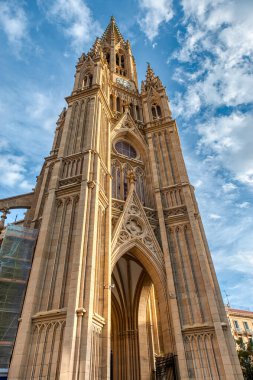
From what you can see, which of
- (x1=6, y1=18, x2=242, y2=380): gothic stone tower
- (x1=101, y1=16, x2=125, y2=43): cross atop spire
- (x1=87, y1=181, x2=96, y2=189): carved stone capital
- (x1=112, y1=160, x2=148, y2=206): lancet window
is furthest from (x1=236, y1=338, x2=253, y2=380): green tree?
(x1=101, y1=16, x2=125, y2=43): cross atop spire

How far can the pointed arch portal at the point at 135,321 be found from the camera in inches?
586

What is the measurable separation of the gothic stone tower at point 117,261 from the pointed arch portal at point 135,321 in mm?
61

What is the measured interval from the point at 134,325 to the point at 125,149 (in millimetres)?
11542

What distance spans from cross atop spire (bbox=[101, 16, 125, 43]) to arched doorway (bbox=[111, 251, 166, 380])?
2974 centimetres

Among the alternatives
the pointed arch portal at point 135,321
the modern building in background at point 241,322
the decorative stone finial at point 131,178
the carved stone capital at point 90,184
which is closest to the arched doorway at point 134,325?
the pointed arch portal at point 135,321

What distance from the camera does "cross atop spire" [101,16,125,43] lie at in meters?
36.2

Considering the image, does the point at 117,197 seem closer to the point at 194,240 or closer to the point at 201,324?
the point at 194,240

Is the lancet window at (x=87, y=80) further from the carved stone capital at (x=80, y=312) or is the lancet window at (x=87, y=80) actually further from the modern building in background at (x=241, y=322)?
the modern building in background at (x=241, y=322)

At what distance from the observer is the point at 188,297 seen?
12492 millimetres

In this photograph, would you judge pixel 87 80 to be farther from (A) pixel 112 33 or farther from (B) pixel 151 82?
(A) pixel 112 33

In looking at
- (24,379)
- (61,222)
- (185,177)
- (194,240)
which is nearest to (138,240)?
(194,240)

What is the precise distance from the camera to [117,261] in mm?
15914

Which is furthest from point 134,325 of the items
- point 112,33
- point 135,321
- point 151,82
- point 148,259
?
point 112,33

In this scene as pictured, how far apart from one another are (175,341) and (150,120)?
1554 centimetres
